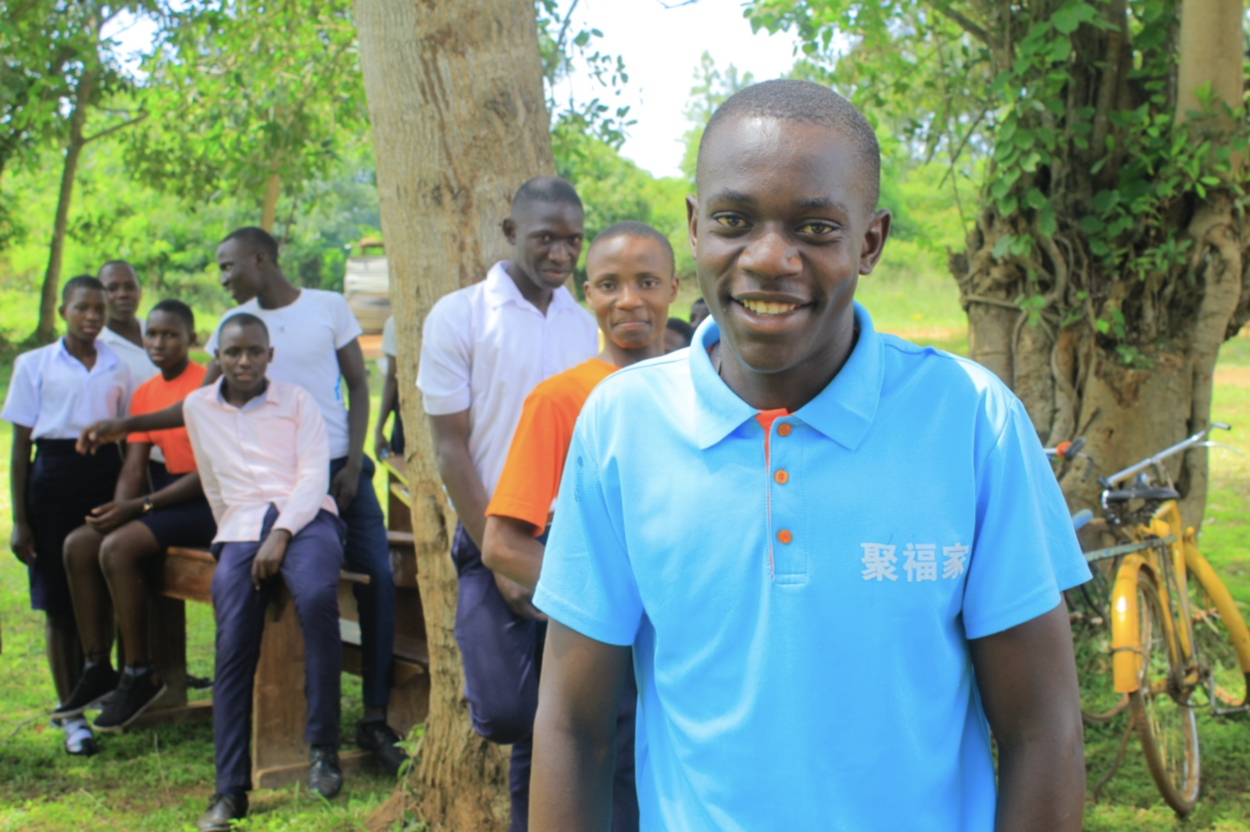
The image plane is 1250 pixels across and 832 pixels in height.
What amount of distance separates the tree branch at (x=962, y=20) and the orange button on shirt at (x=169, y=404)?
4.01 metres

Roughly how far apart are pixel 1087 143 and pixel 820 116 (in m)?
4.61

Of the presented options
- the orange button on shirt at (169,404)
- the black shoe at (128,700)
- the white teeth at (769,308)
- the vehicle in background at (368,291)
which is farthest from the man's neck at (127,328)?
the vehicle in background at (368,291)

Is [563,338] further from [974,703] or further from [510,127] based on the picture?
[974,703]

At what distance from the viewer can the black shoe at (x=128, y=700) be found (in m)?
4.91

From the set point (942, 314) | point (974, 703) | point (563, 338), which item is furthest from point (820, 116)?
point (942, 314)

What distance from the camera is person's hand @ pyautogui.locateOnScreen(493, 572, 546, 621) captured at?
294cm

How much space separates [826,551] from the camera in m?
1.39

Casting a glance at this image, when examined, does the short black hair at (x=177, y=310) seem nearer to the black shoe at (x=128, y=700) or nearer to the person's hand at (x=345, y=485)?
the person's hand at (x=345, y=485)

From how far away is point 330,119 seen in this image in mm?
10570

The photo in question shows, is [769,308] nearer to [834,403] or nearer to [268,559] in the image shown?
[834,403]

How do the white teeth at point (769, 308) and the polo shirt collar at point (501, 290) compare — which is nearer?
the white teeth at point (769, 308)

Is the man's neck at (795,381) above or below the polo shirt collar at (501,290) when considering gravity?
below

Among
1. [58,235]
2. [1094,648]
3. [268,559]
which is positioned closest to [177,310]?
[268,559]

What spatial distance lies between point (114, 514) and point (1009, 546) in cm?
435
